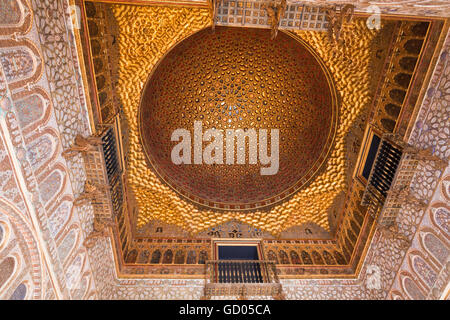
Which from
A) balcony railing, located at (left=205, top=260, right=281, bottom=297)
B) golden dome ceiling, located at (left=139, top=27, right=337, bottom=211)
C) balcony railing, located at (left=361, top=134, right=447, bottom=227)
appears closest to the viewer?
balcony railing, located at (left=361, top=134, right=447, bottom=227)

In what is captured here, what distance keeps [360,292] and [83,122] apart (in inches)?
387

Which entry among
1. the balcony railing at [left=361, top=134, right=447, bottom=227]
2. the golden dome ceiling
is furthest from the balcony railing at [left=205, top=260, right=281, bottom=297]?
the balcony railing at [left=361, top=134, right=447, bottom=227]

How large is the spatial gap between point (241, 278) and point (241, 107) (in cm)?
640

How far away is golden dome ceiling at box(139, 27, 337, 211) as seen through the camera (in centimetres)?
915

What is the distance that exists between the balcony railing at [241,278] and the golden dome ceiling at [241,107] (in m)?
2.19

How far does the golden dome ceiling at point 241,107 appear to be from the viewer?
9.15 metres

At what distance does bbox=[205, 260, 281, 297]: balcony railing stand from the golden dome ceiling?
2.19 meters

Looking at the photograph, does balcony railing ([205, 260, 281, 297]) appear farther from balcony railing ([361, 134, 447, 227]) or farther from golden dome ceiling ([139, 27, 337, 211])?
balcony railing ([361, 134, 447, 227])

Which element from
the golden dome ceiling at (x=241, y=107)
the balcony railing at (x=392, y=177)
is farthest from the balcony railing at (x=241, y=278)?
the balcony railing at (x=392, y=177)

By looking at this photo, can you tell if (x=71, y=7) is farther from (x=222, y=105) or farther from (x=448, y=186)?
(x=448, y=186)

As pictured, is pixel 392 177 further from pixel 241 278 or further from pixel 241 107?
pixel 241 107

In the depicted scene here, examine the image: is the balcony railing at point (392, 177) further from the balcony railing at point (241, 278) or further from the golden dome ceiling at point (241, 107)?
the balcony railing at point (241, 278)

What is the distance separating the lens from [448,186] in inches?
241
